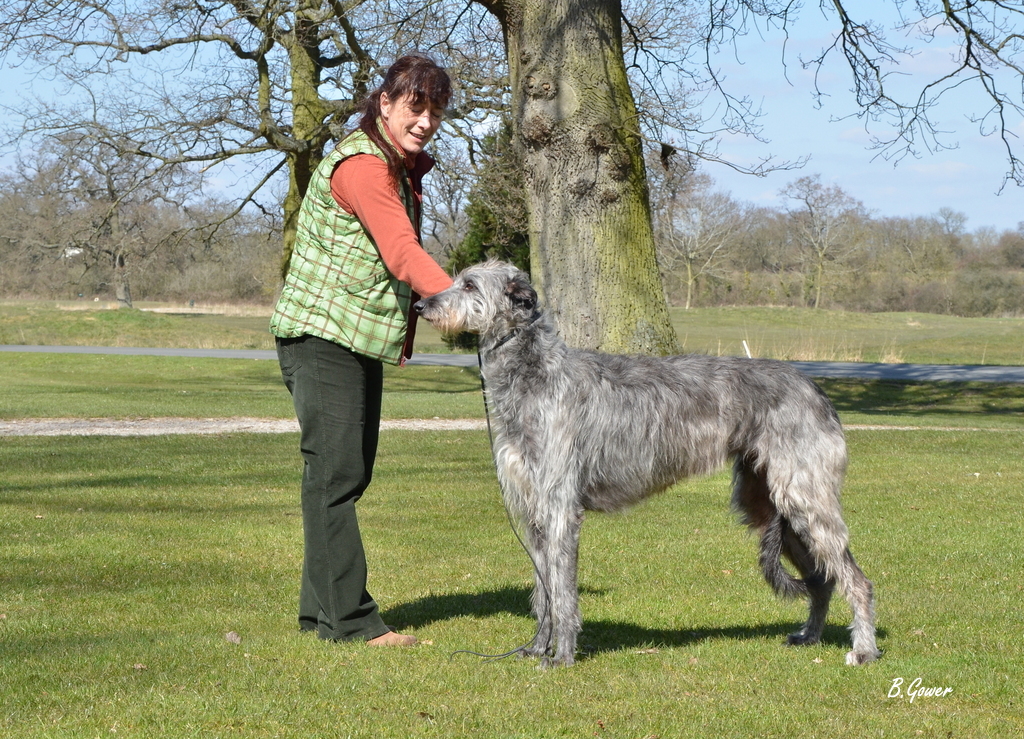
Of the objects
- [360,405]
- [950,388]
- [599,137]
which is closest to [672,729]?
[360,405]

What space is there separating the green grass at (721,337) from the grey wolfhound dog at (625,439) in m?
24.9

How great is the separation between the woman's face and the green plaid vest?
0.15 metres

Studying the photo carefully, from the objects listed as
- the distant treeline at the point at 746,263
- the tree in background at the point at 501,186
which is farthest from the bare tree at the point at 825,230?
the tree in background at the point at 501,186

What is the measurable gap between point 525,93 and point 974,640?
23.9 ft

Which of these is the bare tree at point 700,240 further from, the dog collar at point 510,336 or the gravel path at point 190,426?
the dog collar at point 510,336

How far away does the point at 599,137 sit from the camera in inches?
425

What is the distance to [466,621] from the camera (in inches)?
241

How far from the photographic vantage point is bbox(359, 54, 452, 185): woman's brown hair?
16.9 ft

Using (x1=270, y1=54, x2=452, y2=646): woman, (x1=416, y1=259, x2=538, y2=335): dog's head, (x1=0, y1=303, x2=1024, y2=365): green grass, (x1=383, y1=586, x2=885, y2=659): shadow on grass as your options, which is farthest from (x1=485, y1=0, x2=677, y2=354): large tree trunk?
(x1=0, y1=303, x2=1024, y2=365): green grass

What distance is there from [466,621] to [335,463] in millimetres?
1394

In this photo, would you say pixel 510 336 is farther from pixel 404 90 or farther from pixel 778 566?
pixel 778 566

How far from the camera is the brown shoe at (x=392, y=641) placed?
18.0 ft

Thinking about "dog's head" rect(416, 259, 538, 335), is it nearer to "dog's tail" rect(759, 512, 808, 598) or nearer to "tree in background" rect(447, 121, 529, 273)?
"dog's tail" rect(759, 512, 808, 598)

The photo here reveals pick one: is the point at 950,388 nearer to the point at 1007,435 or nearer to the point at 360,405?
the point at 1007,435
